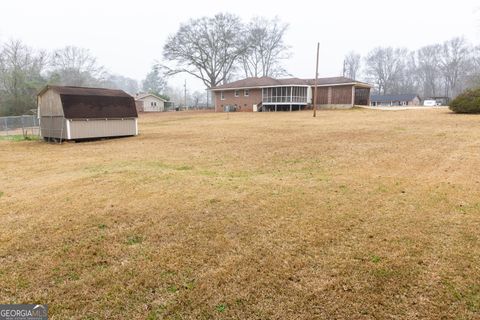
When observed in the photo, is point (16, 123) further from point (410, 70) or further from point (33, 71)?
point (410, 70)

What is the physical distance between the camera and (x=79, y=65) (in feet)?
209

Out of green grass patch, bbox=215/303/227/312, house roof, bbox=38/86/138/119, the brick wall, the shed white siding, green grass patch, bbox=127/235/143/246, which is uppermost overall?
the brick wall

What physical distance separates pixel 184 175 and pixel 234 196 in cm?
221

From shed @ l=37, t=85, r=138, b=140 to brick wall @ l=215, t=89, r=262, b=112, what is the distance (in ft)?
66.4

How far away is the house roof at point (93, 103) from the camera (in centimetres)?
Result: 1728

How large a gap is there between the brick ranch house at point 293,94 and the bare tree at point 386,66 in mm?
47276

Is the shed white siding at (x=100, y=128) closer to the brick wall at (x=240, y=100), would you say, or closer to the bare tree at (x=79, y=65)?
the brick wall at (x=240, y=100)

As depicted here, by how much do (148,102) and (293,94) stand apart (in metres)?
29.6

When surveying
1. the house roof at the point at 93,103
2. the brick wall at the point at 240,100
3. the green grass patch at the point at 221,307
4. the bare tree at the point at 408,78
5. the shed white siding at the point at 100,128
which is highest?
the bare tree at the point at 408,78

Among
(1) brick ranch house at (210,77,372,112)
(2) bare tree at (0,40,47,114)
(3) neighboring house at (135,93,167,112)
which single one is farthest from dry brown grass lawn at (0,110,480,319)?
(3) neighboring house at (135,93,167,112)

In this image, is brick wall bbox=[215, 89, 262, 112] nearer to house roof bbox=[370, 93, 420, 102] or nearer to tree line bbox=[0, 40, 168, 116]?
tree line bbox=[0, 40, 168, 116]

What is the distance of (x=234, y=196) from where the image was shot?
588cm

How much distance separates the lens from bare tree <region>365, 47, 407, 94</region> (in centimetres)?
7831

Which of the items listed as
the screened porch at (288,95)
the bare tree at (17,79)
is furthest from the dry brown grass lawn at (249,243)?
the bare tree at (17,79)
